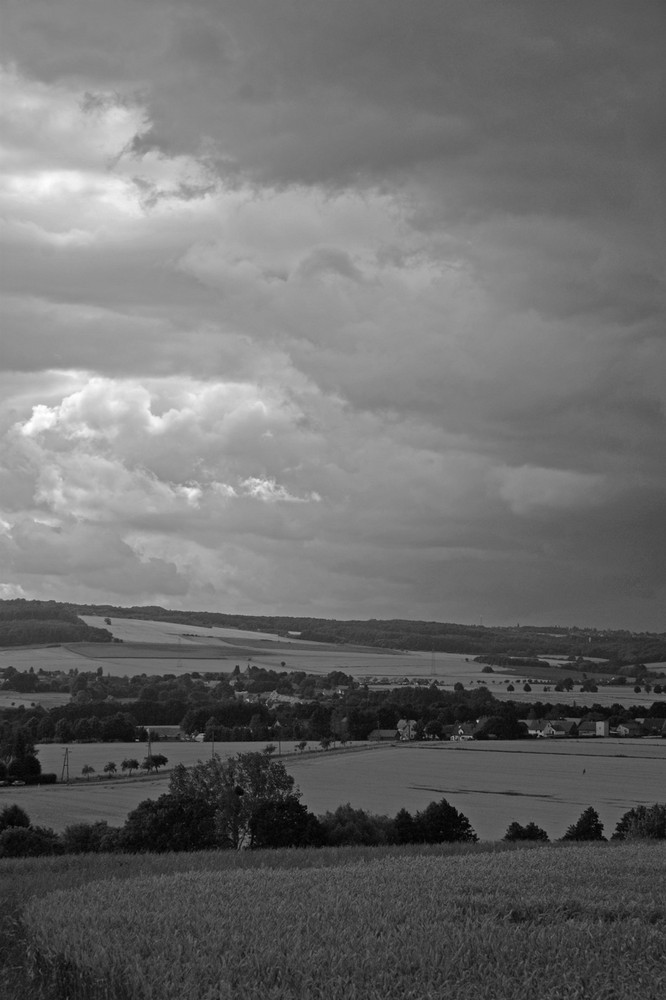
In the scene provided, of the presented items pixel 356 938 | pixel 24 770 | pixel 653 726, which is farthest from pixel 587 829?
pixel 653 726

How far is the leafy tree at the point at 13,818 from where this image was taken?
4306cm

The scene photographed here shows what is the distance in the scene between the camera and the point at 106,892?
1616cm

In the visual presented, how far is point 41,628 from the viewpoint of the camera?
170000mm

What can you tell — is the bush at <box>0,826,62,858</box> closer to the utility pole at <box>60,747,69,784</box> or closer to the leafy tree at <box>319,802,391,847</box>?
the leafy tree at <box>319,802,391,847</box>

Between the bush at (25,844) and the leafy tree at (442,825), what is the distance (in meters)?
16.4

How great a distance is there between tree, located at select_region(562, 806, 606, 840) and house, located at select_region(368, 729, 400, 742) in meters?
49.7

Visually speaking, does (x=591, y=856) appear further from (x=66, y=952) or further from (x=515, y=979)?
(x=66, y=952)

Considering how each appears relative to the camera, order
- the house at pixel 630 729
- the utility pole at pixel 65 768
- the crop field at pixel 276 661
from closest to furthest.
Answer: the utility pole at pixel 65 768, the house at pixel 630 729, the crop field at pixel 276 661

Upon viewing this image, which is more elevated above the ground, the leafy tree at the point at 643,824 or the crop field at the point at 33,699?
the leafy tree at the point at 643,824

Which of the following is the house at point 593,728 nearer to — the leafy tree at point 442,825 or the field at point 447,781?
the field at point 447,781

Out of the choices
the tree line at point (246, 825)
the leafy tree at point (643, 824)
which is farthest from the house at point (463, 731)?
the leafy tree at point (643, 824)

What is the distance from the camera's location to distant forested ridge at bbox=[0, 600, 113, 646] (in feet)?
544

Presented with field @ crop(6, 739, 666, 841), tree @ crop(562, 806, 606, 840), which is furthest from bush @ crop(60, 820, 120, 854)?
tree @ crop(562, 806, 606, 840)

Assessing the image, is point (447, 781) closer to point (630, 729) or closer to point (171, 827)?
point (171, 827)
